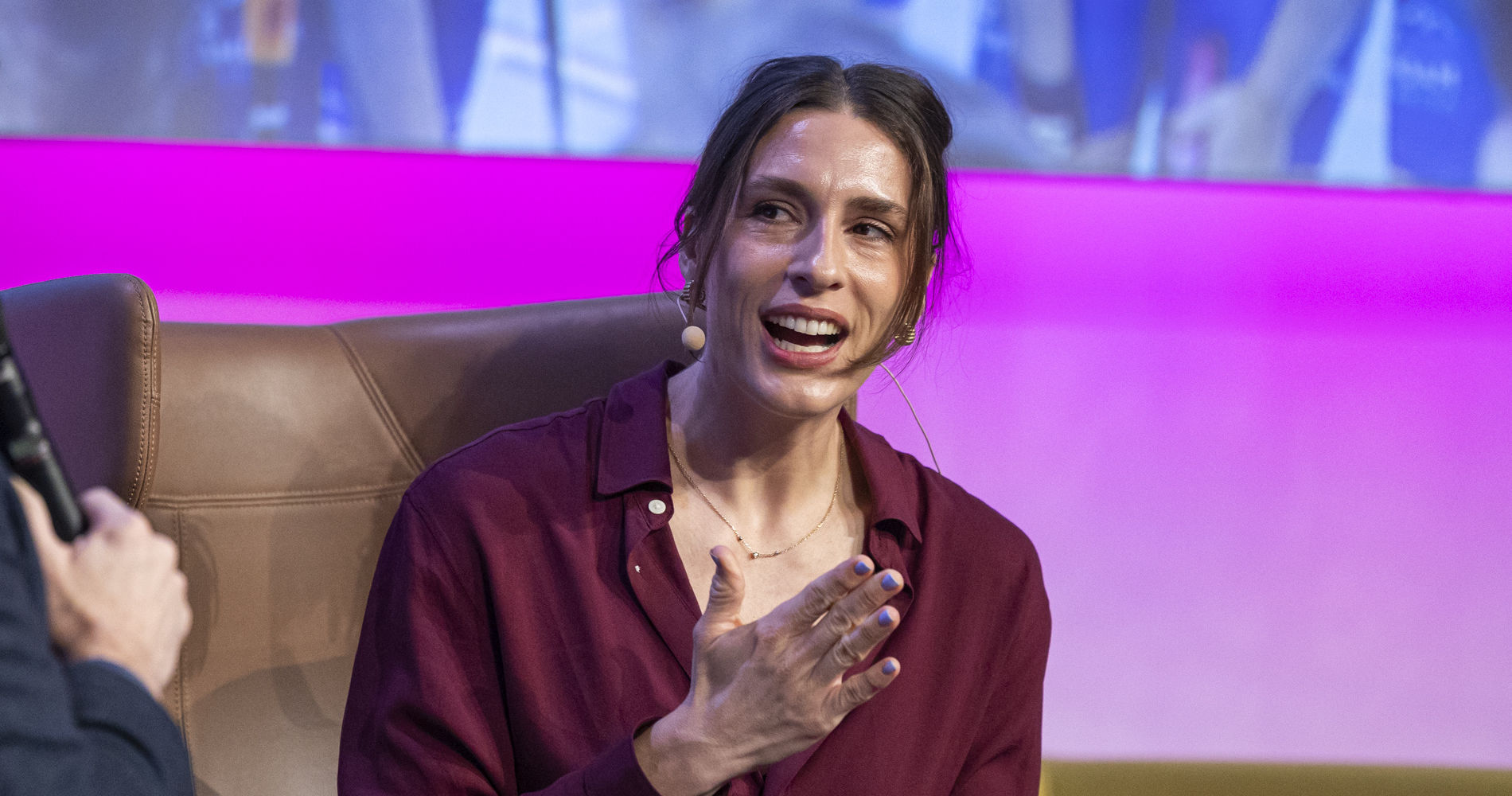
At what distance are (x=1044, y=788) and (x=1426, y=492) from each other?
863 mm

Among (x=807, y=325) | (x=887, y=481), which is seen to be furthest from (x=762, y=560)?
(x=807, y=325)

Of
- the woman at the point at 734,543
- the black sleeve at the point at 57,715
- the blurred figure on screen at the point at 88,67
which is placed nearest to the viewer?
the black sleeve at the point at 57,715

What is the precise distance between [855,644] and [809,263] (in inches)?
17.3

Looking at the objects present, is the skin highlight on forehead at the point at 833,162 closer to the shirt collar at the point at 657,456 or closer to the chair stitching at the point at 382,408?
the shirt collar at the point at 657,456

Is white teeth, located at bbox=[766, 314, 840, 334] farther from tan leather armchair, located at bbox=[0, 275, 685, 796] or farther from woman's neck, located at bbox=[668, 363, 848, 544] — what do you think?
tan leather armchair, located at bbox=[0, 275, 685, 796]

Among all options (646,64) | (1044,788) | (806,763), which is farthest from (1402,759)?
(646,64)

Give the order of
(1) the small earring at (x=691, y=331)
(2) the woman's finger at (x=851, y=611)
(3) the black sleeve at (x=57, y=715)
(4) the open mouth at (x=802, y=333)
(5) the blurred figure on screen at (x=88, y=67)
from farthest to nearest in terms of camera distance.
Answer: (5) the blurred figure on screen at (x=88, y=67)
(1) the small earring at (x=691, y=331)
(4) the open mouth at (x=802, y=333)
(2) the woman's finger at (x=851, y=611)
(3) the black sleeve at (x=57, y=715)

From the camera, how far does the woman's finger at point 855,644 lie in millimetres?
942

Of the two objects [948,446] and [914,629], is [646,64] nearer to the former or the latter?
[948,446]

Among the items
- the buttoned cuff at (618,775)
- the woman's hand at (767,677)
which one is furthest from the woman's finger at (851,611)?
the buttoned cuff at (618,775)

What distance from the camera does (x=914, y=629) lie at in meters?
1.30

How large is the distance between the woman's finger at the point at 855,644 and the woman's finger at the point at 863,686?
1 centimetres

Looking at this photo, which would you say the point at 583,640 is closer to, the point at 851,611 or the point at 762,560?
the point at 762,560

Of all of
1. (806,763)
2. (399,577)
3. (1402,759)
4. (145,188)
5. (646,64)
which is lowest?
(1402,759)
